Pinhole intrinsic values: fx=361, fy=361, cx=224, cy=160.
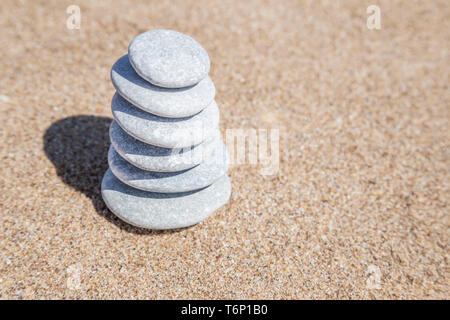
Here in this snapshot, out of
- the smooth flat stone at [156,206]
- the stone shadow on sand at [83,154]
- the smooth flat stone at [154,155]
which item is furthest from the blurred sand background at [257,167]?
the smooth flat stone at [154,155]

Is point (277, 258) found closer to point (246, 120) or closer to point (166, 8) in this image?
point (246, 120)

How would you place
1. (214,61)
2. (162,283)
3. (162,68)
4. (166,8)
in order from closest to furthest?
1. (162,68)
2. (162,283)
3. (214,61)
4. (166,8)

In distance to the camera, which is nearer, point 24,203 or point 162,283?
point 162,283

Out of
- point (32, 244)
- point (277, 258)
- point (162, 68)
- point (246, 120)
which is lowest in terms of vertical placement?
point (277, 258)

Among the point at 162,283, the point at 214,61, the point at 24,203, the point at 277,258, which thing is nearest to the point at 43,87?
the point at 24,203

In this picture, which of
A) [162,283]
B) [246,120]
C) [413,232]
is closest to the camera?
[162,283]

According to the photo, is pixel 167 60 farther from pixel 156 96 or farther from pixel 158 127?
pixel 158 127

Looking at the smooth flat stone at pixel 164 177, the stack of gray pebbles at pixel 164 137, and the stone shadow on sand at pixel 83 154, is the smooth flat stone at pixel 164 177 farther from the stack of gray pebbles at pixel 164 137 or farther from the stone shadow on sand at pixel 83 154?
the stone shadow on sand at pixel 83 154
